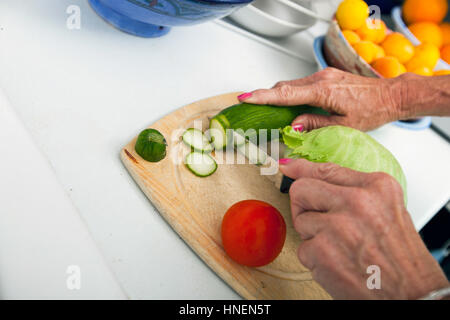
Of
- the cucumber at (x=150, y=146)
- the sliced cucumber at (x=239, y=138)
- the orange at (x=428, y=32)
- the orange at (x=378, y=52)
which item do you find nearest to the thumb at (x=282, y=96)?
the sliced cucumber at (x=239, y=138)

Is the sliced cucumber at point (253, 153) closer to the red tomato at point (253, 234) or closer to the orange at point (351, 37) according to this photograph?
the red tomato at point (253, 234)

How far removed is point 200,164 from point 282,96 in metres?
0.38

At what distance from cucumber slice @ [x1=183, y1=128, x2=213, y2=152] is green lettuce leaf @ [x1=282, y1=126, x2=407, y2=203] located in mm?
254

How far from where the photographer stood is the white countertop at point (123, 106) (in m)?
0.87

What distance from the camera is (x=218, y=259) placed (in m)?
0.90

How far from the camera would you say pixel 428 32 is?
5.60 feet

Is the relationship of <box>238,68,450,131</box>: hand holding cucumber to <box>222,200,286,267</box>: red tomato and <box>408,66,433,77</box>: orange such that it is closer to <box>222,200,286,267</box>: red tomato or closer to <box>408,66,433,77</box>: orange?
<box>408,66,433,77</box>: orange

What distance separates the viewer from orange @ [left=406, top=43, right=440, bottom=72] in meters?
1.55

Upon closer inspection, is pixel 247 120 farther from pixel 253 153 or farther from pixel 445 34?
pixel 445 34

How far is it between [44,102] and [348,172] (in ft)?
2.80

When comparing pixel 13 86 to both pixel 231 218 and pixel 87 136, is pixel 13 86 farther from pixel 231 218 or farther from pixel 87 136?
pixel 231 218

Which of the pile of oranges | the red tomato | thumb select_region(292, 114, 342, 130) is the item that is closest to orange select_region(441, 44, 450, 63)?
the pile of oranges

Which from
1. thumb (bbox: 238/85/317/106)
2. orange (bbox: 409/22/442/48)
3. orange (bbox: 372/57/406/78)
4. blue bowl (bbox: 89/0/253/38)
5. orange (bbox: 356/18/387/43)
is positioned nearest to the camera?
blue bowl (bbox: 89/0/253/38)

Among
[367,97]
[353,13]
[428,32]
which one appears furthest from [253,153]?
[428,32]
